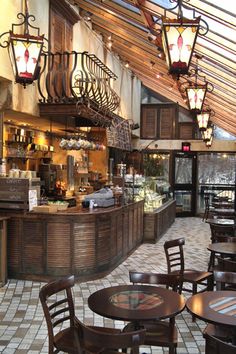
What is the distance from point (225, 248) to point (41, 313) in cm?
253

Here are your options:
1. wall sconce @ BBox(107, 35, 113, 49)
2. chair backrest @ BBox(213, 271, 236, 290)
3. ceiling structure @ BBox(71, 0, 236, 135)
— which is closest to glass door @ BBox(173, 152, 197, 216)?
ceiling structure @ BBox(71, 0, 236, 135)

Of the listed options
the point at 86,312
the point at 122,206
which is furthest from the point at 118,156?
the point at 86,312

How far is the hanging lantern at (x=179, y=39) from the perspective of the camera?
420cm

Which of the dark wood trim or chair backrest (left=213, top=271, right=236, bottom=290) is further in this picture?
the dark wood trim

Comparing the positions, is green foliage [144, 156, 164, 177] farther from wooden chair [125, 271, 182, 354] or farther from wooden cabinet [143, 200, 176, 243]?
wooden chair [125, 271, 182, 354]

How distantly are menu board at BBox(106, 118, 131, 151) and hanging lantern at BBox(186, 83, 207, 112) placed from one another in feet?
14.8

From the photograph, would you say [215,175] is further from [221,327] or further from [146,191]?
[221,327]

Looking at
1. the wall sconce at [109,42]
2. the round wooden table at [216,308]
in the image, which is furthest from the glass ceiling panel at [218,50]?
the wall sconce at [109,42]

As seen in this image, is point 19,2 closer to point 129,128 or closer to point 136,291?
point 136,291

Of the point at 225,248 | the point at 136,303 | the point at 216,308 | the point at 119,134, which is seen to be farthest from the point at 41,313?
the point at 119,134

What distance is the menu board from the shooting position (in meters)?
12.1

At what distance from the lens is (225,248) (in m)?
5.74

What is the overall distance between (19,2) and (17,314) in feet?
16.7

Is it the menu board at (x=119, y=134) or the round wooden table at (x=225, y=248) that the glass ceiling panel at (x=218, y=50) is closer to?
the round wooden table at (x=225, y=248)
